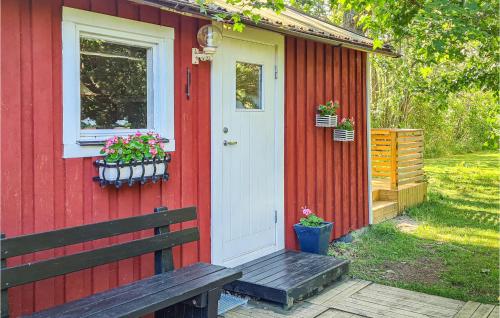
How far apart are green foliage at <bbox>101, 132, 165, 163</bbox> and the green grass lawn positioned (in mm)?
2457

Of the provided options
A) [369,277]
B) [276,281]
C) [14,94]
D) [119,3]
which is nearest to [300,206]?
[369,277]

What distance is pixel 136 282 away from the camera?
3.43m

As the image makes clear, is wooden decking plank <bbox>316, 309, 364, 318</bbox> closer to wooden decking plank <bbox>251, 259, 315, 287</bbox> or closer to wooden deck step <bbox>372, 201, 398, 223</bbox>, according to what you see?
wooden decking plank <bbox>251, 259, 315, 287</bbox>

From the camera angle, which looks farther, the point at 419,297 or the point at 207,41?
the point at 419,297

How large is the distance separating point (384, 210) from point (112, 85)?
494 cm

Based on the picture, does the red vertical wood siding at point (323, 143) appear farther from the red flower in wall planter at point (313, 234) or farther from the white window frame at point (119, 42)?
the white window frame at point (119, 42)

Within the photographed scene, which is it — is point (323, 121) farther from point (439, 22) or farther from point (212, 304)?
point (212, 304)

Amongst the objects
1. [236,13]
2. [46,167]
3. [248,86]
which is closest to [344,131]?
[248,86]

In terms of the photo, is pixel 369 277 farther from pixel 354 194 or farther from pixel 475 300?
pixel 354 194

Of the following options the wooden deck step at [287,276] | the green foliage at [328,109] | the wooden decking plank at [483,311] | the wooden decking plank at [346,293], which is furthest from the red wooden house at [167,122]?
the wooden decking plank at [483,311]

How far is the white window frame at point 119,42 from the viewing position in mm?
3412

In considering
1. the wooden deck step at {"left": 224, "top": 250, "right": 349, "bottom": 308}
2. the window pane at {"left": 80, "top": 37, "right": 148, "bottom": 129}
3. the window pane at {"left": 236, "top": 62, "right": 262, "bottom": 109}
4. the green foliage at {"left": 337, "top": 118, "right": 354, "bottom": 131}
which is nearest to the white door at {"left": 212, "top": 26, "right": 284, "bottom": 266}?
the window pane at {"left": 236, "top": 62, "right": 262, "bottom": 109}

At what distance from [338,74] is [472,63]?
2.15 m

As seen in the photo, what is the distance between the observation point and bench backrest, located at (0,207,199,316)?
2.84m
